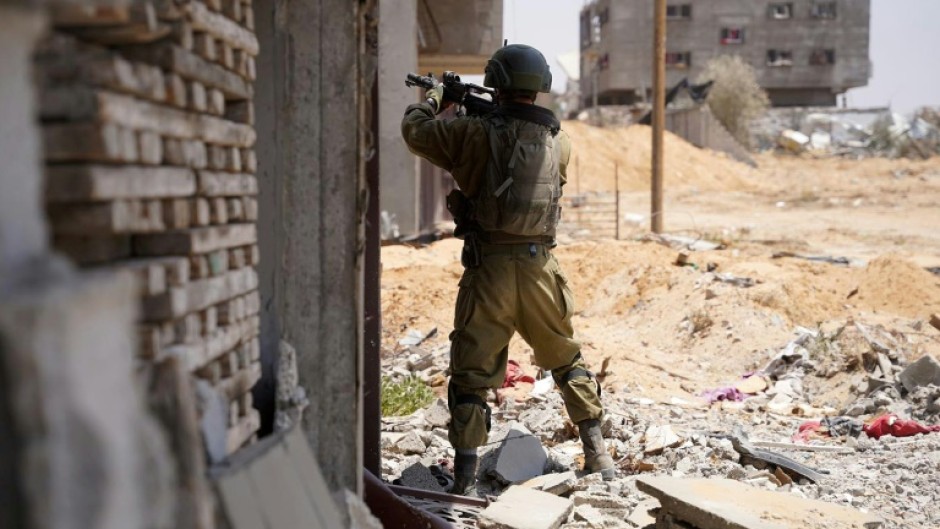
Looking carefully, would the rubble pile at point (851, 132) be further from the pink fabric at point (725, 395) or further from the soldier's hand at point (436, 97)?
the soldier's hand at point (436, 97)

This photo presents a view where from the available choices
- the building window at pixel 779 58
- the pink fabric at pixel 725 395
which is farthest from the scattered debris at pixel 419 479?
the building window at pixel 779 58

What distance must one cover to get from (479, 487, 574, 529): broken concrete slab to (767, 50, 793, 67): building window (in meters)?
52.4

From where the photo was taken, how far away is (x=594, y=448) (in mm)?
5125

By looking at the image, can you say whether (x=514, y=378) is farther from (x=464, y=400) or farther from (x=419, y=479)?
(x=464, y=400)

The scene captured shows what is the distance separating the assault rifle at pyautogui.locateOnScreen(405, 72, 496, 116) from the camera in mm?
4953

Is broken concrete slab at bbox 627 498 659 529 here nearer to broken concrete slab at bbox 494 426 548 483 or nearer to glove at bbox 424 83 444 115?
broken concrete slab at bbox 494 426 548 483

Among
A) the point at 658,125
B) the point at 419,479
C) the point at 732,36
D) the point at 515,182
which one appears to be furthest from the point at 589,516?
the point at 732,36

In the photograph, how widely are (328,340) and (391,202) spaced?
1103 centimetres

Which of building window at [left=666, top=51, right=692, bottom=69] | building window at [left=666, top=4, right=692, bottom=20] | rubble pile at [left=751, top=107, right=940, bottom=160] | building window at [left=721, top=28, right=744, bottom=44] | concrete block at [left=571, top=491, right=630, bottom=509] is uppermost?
building window at [left=666, top=4, right=692, bottom=20]

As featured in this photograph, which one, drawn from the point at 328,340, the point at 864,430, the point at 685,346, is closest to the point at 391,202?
the point at 685,346

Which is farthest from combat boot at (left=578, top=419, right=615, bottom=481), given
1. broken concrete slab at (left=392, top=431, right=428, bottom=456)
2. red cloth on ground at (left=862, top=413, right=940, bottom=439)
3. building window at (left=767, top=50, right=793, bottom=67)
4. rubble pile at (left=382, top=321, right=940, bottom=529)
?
building window at (left=767, top=50, right=793, bottom=67)

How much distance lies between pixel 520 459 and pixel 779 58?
5248 cm

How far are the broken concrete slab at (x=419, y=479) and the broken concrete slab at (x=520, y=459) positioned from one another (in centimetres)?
33

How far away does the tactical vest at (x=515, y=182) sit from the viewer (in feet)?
15.4
